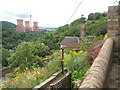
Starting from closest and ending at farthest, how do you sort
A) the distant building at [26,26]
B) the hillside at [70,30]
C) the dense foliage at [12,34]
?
the distant building at [26,26] < the dense foliage at [12,34] < the hillside at [70,30]

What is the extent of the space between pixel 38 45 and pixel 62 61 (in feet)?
50.9

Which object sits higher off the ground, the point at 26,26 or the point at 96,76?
the point at 26,26

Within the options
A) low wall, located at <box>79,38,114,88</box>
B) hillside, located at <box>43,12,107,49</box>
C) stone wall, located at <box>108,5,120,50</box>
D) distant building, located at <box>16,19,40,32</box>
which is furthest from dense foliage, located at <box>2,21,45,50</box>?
low wall, located at <box>79,38,114,88</box>

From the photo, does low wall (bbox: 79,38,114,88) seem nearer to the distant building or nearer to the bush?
the bush

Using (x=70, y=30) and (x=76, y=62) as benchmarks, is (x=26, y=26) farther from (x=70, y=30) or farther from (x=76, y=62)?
(x=70, y=30)

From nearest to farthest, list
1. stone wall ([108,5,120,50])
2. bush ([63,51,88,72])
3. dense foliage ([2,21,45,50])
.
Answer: bush ([63,51,88,72]), stone wall ([108,5,120,50]), dense foliage ([2,21,45,50])

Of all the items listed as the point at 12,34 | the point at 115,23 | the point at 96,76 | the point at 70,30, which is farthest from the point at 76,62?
the point at 70,30

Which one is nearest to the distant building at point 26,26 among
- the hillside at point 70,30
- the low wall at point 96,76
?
the hillside at point 70,30

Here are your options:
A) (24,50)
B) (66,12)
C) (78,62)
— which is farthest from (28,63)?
(78,62)

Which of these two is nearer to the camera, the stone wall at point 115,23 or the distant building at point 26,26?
the stone wall at point 115,23

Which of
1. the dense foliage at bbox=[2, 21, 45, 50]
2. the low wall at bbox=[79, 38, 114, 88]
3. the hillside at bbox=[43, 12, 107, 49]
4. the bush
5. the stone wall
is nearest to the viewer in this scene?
the low wall at bbox=[79, 38, 114, 88]

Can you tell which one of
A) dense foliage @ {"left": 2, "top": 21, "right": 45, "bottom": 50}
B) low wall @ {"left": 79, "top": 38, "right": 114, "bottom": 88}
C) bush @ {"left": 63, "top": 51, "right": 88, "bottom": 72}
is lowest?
bush @ {"left": 63, "top": 51, "right": 88, "bottom": 72}

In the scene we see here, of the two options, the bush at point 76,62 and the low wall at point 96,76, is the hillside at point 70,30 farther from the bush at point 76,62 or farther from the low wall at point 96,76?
the low wall at point 96,76

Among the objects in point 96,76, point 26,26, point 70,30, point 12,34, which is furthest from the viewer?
point 70,30
